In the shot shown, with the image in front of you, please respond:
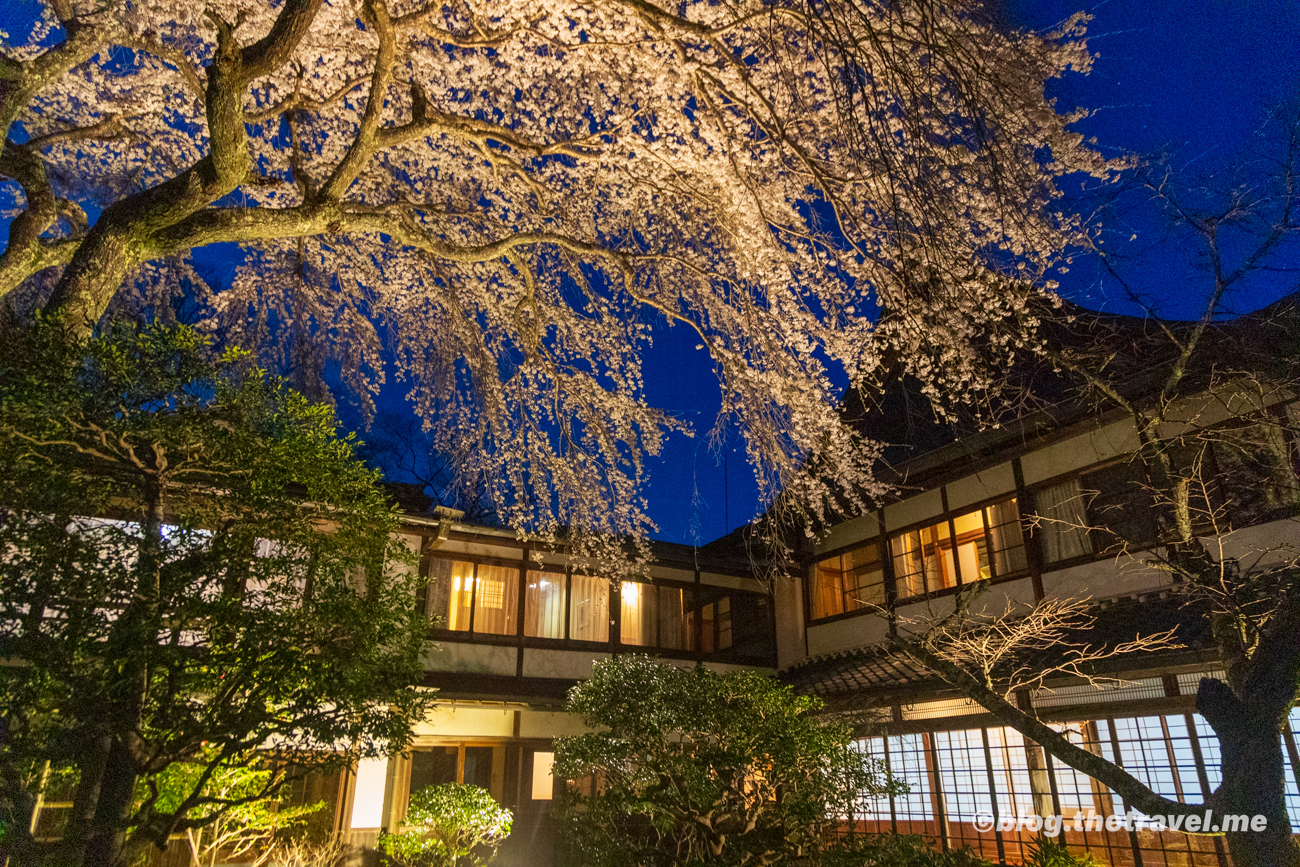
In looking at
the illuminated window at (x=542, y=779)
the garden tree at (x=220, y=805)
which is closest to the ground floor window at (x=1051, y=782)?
the illuminated window at (x=542, y=779)

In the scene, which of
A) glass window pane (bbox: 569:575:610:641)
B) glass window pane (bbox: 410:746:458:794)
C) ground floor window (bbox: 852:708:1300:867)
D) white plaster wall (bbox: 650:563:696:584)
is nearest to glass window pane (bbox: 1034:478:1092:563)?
ground floor window (bbox: 852:708:1300:867)

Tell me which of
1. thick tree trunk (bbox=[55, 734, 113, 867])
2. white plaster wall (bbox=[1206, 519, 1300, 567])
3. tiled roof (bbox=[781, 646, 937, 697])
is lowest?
thick tree trunk (bbox=[55, 734, 113, 867])

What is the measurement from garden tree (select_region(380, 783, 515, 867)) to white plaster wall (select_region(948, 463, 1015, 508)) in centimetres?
679

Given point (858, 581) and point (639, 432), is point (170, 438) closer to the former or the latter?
point (639, 432)

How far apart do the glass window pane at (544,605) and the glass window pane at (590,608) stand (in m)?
0.23

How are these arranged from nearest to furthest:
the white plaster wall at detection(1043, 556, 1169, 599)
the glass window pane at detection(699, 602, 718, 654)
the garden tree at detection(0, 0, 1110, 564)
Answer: the garden tree at detection(0, 0, 1110, 564) < the white plaster wall at detection(1043, 556, 1169, 599) < the glass window pane at detection(699, 602, 718, 654)

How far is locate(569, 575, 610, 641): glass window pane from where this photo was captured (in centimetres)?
1148

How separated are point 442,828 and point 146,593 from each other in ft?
18.1

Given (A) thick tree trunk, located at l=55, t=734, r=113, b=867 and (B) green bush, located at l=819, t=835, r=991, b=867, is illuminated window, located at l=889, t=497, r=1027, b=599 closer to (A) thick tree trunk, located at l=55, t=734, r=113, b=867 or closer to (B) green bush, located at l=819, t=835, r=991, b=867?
(B) green bush, located at l=819, t=835, r=991, b=867

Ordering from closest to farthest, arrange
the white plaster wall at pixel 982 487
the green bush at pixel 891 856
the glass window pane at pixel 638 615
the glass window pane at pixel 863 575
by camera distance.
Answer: the green bush at pixel 891 856 < the white plaster wall at pixel 982 487 < the glass window pane at pixel 863 575 < the glass window pane at pixel 638 615

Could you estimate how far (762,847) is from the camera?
20.0ft

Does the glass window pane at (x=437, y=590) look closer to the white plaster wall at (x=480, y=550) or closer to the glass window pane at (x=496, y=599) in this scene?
the white plaster wall at (x=480, y=550)

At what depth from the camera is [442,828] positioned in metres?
7.94

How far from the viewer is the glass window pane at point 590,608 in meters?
11.5
